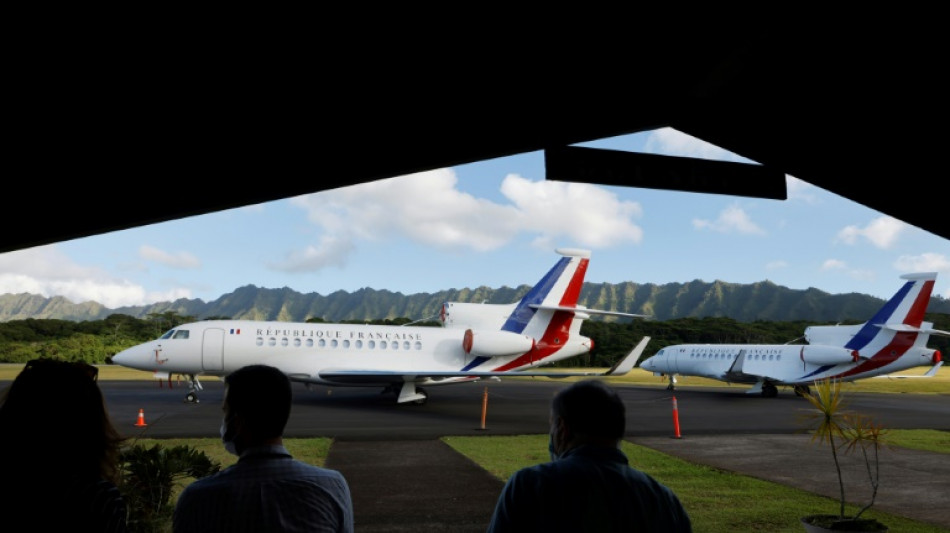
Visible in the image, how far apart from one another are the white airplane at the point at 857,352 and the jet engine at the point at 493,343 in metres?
13.6

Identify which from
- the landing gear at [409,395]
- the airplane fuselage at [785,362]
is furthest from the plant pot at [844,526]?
the airplane fuselage at [785,362]

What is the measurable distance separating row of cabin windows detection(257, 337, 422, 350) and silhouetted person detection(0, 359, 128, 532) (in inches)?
803

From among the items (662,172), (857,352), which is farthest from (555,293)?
(662,172)

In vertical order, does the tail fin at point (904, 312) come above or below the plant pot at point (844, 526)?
above

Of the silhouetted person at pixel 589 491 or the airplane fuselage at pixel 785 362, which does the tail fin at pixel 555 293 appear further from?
the silhouetted person at pixel 589 491

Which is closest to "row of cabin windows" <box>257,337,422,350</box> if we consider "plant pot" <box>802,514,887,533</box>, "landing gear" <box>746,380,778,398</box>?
"plant pot" <box>802,514,887,533</box>

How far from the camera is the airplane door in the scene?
2119cm

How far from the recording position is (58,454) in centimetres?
196

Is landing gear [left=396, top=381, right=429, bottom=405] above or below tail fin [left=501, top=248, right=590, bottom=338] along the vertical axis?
below

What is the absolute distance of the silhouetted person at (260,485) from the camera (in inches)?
85.7

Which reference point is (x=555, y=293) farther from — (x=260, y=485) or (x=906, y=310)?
(x=260, y=485)

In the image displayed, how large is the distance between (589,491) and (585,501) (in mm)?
36

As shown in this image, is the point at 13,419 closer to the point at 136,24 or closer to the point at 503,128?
the point at 136,24

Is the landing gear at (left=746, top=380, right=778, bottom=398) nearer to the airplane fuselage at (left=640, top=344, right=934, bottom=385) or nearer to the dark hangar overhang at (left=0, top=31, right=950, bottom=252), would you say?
the airplane fuselage at (left=640, top=344, right=934, bottom=385)
